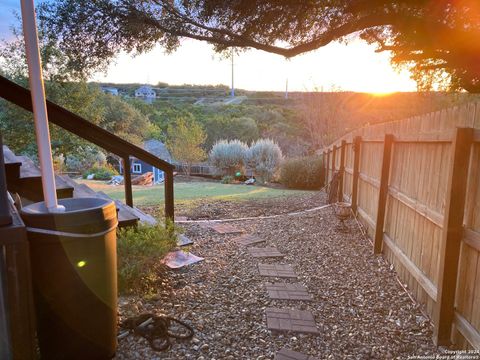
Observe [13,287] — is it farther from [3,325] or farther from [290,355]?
[290,355]

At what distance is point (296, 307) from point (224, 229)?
9.74 feet

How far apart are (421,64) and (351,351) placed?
752 cm

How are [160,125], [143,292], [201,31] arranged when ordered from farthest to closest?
[160,125]
[201,31]
[143,292]

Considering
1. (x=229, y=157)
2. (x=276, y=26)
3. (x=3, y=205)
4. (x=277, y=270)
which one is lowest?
(x=229, y=157)

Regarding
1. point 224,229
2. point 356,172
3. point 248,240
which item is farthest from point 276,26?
point 248,240

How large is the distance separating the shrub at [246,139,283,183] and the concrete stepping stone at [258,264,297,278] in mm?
12996

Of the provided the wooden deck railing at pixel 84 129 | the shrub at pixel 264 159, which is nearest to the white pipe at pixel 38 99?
the wooden deck railing at pixel 84 129

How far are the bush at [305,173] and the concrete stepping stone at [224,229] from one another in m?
8.16

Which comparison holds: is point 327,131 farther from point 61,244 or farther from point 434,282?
point 61,244

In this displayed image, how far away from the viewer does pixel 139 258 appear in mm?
3090

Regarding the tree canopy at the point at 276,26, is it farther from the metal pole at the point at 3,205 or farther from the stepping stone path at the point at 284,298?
the metal pole at the point at 3,205

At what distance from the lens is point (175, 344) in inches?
97.0

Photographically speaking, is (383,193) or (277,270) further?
(383,193)

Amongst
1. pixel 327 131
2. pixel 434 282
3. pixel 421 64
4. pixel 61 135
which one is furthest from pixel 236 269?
pixel 327 131
